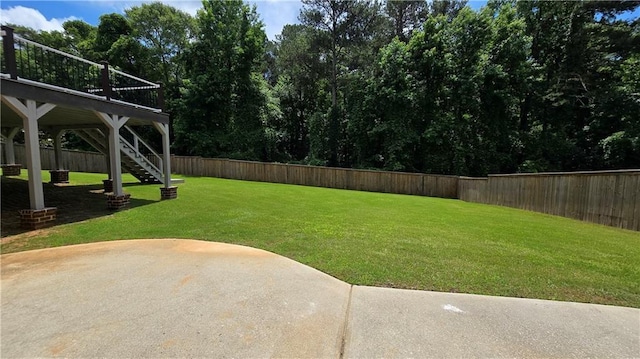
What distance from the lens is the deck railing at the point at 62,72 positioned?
5449 millimetres

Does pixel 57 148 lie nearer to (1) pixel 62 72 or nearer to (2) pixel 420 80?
(1) pixel 62 72

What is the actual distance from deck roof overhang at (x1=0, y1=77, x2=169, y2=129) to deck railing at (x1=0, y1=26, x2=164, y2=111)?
16 cm

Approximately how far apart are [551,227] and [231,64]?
73.5ft

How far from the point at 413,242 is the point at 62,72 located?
27.5 feet

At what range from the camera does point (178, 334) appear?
2.49 meters

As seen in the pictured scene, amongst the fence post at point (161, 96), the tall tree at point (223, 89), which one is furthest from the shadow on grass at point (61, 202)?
the tall tree at point (223, 89)

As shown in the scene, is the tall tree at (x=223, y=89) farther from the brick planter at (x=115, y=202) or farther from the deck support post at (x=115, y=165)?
the brick planter at (x=115, y=202)

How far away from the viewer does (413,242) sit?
5461 millimetres

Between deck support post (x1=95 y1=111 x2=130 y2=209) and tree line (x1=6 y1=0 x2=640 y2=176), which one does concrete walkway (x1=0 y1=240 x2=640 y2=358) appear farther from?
tree line (x1=6 y1=0 x2=640 y2=176)

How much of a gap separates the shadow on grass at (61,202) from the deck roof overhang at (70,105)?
2.12 m

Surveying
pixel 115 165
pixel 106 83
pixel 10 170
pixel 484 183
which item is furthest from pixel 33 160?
pixel 484 183

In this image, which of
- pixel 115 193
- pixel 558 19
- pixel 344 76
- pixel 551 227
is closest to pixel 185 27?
pixel 344 76

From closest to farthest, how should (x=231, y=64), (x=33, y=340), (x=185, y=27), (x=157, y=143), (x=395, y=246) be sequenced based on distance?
(x=33, y=340) → (x=395, y=246) → (x=231, y=64) → (x=157, y=143) → (x=185, y=27)

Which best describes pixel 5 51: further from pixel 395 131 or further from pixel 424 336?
pixel 395 131
